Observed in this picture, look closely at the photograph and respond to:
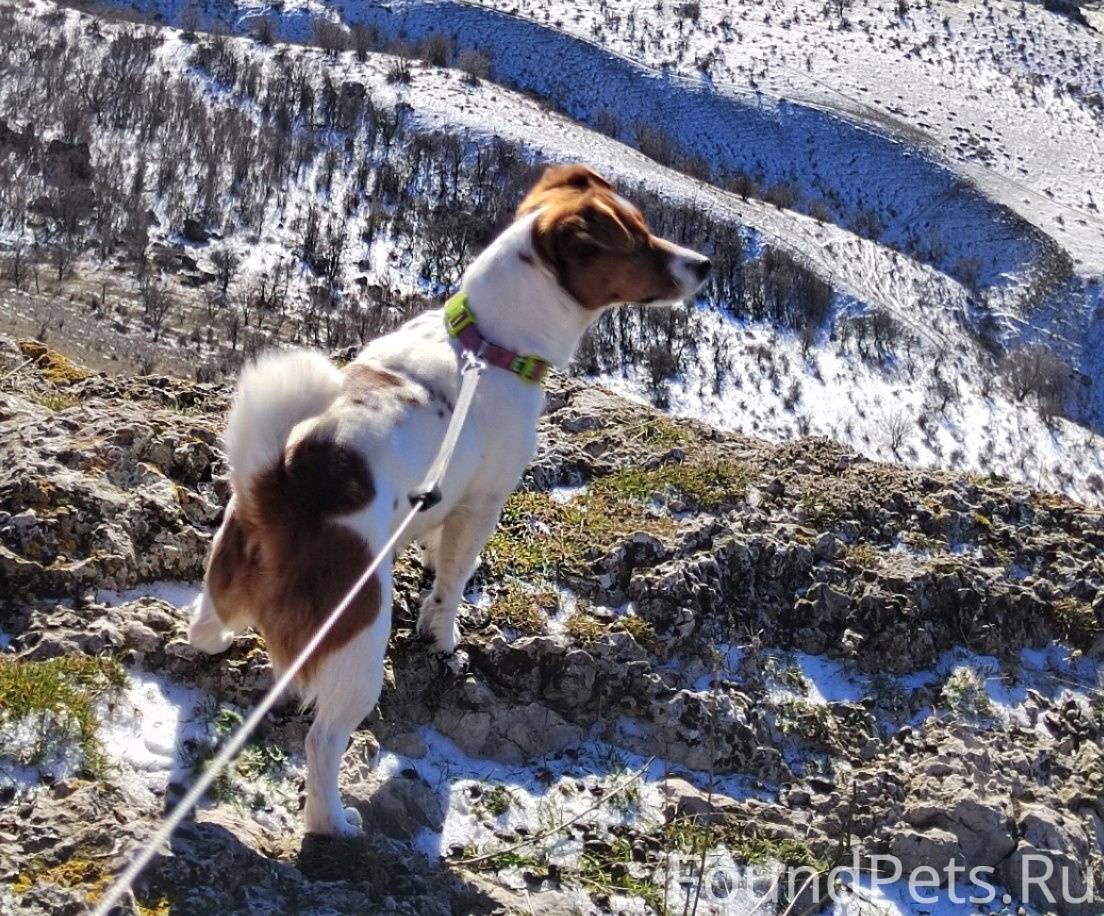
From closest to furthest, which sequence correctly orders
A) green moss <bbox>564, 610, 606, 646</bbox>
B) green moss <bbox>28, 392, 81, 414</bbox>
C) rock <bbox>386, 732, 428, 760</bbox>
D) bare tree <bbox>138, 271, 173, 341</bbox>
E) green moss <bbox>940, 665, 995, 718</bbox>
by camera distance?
rock <bbox>386, 732, 428, 760</bbox>, green moss <bbox>564, 610, 606, 646</bbox>, green moss <bbox>940, 665, 995, 718</bbox>, green moss <bbox>28, 392, 81, 414</bbox>, bare tree <bbox>138, 271, 173, 341</bbox>

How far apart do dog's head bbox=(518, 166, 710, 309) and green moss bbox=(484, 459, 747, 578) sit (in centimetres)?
133

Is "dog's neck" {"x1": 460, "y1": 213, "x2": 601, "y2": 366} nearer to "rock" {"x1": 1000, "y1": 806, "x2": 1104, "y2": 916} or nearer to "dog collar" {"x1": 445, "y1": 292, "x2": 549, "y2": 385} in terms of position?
"dog collar" {"x1": 445, "y1": 292, "x2": 549, "y2": 385}

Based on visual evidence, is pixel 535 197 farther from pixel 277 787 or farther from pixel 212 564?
pixel 277 787

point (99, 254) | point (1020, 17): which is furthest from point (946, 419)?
point (1020, 17)

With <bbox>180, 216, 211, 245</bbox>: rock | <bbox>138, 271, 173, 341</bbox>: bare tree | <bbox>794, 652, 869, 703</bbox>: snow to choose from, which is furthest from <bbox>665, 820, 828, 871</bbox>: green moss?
<bbox>180, 216, 211, 245</bbox>: rock

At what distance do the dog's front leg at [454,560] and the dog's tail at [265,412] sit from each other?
0.99m

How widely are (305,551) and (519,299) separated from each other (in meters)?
1.51

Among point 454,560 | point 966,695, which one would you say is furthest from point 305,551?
point 966,695

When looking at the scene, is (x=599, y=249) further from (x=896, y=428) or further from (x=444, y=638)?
(x=896, y=428)

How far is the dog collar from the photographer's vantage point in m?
4.17

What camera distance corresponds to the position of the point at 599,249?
4391 millimetres

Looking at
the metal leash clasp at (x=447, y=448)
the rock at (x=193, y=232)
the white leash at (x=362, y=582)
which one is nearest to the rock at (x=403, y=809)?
the white leash at (x=362, y=582)

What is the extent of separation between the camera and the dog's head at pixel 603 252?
4344mm

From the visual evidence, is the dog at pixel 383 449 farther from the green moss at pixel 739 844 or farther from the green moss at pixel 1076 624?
the green moss at pixel 1076 624
